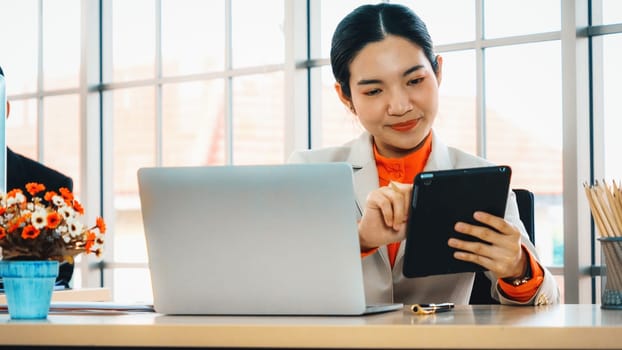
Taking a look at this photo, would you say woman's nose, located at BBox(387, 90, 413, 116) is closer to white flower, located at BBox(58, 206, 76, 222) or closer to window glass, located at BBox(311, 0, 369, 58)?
white flower, located at BBox(58, 206, 76, 222)

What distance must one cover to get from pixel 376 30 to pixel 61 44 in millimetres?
4253

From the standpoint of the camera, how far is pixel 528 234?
2207 millimetres

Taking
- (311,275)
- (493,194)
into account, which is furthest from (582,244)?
(311,275)

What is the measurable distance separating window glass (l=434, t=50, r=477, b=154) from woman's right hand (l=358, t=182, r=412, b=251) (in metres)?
2.59

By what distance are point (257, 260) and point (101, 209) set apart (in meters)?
4.60

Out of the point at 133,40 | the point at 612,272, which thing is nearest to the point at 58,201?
the point at 612,272

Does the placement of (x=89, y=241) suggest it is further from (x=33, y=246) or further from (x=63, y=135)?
(x=63, y=135)

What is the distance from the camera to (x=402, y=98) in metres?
2.12

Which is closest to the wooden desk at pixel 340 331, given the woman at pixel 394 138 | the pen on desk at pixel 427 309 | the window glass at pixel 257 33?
the pen on desk at pixel 427 309

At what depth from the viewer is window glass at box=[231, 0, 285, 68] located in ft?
16.4

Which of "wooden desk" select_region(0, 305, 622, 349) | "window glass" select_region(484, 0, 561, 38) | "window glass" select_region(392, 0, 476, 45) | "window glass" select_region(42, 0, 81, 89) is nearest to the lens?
"wooden desk" select_region(0, 305, 622, 349)

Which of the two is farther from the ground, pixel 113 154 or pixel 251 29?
pixel 251 29

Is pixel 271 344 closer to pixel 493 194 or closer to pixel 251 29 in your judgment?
pixel 493 194

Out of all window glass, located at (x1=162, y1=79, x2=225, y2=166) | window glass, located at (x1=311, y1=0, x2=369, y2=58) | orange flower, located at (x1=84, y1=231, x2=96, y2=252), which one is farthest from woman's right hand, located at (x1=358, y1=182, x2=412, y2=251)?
window glass, located at (x1=162, y1=79, x2=225, y2=166)
